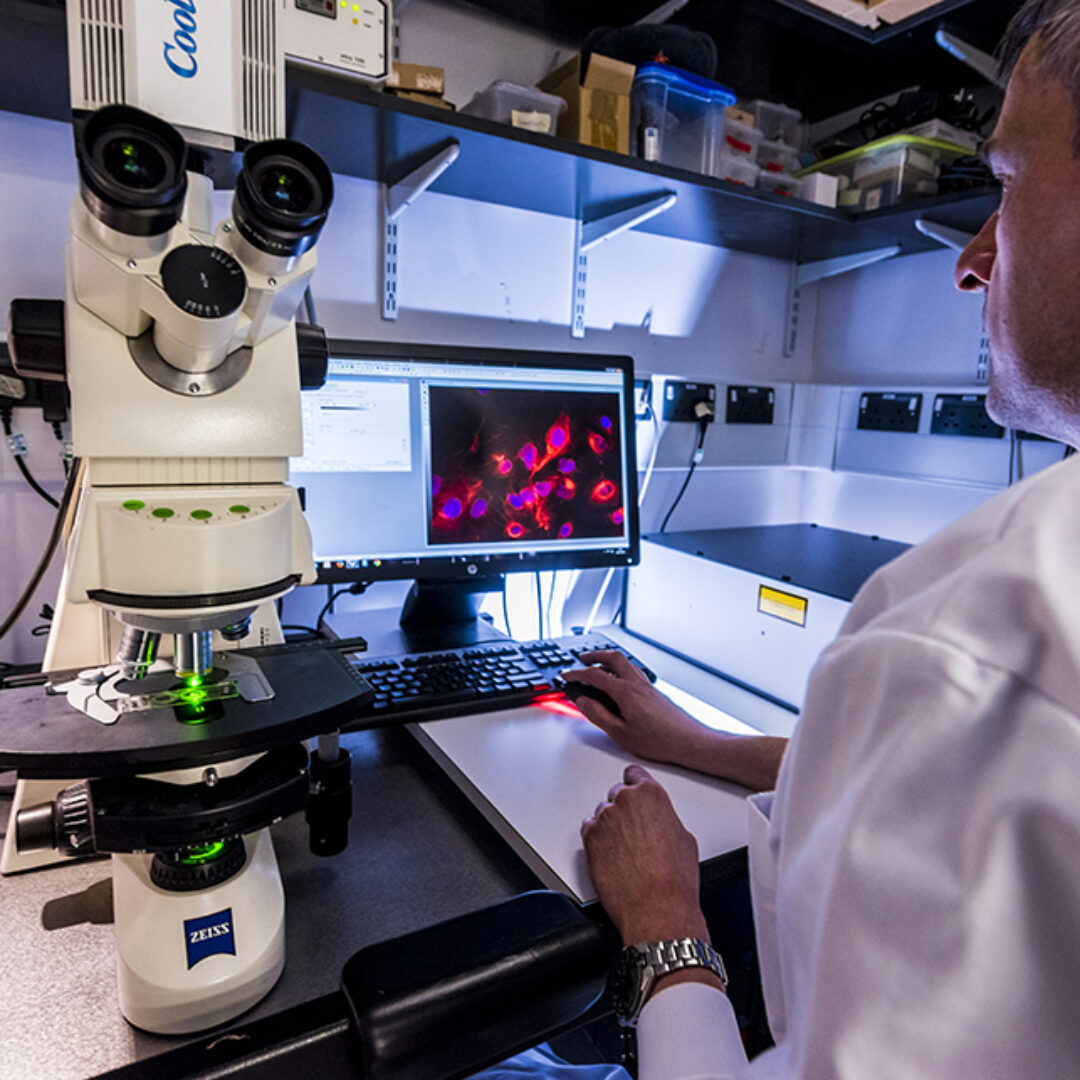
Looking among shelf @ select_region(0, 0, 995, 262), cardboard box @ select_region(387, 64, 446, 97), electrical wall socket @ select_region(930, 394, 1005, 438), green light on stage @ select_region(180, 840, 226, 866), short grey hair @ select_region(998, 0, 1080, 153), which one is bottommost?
green light on stage @ select_region(180, 840, 226, 866)

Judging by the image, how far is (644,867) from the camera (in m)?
0.64

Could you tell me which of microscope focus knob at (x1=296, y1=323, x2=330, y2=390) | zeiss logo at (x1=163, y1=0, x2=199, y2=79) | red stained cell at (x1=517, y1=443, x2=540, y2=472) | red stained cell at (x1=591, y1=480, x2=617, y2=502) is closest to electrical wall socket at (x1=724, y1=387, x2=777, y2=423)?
red stained cell at (x1=591, y1=480, x2=617, y2=502)

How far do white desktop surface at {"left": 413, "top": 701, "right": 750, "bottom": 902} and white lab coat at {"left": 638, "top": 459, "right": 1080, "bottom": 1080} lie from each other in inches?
12.1

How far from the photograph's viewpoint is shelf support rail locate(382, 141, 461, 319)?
1.27 metres

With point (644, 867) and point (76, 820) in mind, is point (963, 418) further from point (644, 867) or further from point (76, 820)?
point (76, 820)

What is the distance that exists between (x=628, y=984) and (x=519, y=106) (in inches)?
51.5

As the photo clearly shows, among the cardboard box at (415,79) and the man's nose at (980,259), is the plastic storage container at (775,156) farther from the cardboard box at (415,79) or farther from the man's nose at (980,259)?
the man's nose at (980,259)

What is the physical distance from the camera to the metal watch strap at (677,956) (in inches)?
23.5

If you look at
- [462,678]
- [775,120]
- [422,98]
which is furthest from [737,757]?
[775,120]

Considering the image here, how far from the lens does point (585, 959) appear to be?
0.58 metres

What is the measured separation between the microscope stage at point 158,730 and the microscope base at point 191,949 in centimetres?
11

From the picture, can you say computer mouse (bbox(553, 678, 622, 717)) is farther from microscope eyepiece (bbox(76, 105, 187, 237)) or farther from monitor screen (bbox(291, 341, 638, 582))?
microscope eyepiece (bbox(76, 105, 187, 237))

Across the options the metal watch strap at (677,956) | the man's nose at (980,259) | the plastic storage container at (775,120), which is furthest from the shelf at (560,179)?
the metal watch strap at (677,956)

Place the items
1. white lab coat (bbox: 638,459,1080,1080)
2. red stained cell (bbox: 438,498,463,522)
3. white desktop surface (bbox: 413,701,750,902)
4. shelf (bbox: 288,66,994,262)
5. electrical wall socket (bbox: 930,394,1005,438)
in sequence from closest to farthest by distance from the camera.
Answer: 1. white lab coat (bbox: 638,459,1080,1080)
2. white desktop surface (bbox: 413,701,750,902)
3. shelf (bbox: 288,66,994,262)
4. red stained cell (bbox: 438,498,463,522)
5. electrical wall socket (bbox: 930,394,1005,438)
